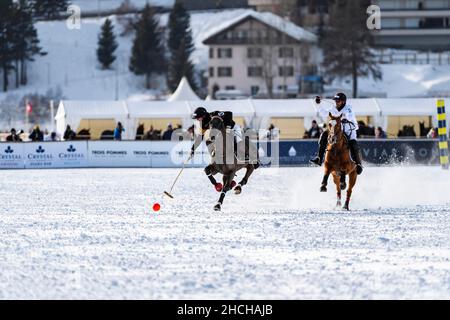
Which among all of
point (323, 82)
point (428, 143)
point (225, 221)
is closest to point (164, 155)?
point (428, 143)

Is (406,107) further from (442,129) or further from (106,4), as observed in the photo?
(106,4)

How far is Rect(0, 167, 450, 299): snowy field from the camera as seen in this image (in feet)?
30.9

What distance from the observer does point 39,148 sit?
122 feet

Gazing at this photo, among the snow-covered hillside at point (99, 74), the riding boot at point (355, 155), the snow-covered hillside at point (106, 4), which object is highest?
the snow-covered hillside at point (106, 4)

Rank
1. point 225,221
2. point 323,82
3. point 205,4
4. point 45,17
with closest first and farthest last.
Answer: point 225,221, point 323,82, point 45,17, point 205,4

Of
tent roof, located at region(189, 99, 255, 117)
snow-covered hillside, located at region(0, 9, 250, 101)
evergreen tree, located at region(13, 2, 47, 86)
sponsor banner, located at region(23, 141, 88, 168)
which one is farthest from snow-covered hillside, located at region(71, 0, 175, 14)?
sponsor banner, located at region(23, 141, 88, 168)

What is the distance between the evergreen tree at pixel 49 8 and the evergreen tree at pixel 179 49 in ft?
59.7

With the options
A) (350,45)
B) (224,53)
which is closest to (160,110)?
(350,45)

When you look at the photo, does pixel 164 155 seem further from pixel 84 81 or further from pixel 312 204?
pixel 84 81

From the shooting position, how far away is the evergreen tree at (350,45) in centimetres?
9650

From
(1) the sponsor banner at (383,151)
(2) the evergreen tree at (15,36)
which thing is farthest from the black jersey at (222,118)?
(2) the evergreen tree at (15,36)

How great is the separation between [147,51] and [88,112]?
205ft

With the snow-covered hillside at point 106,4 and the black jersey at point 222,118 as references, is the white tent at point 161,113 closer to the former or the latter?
the black jersey at point 222,118
